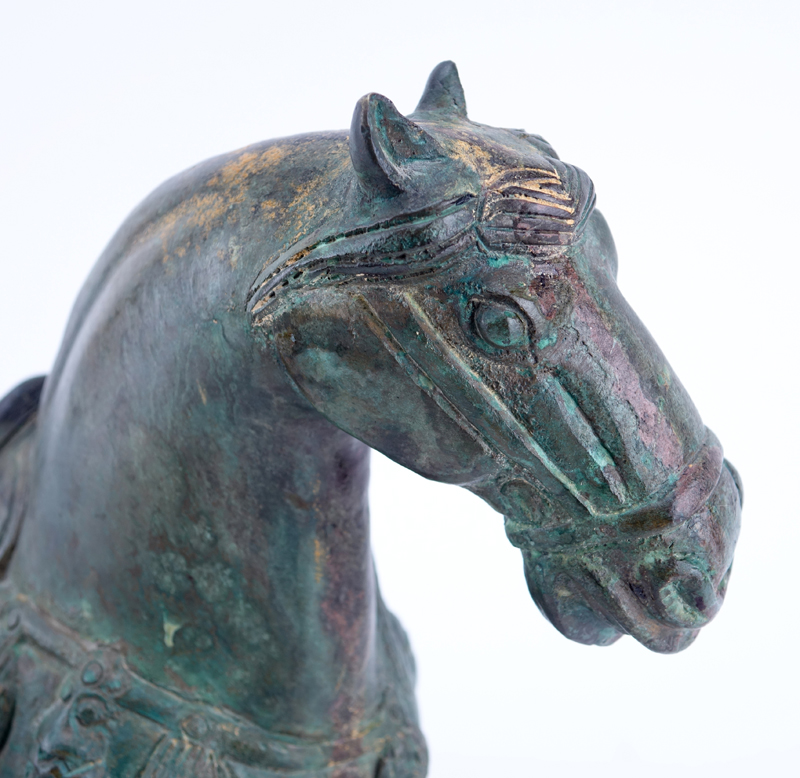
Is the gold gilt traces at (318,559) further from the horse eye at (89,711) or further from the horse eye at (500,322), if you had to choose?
the horse eye at (500,322)

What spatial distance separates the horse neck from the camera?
1081 millimetres

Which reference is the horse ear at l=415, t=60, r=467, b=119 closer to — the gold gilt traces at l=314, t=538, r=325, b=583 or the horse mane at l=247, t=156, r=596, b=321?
the horse mane at l=247, t=156, r=596, b=321

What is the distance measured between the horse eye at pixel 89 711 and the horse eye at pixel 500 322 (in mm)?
679

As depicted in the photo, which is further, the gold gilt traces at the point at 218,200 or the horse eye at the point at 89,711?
the horse eye at the point at 89,711

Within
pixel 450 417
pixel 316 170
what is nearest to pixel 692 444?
pixel 450 417

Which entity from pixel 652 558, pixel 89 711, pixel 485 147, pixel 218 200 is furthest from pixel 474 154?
pixel 89 711

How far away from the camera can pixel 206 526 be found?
1.14m

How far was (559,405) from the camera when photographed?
3.06 ft

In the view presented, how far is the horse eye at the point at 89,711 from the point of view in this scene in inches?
→ 46.4

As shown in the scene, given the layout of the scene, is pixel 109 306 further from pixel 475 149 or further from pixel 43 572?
pixel 475 149

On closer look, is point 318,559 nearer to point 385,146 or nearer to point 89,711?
point 89,711

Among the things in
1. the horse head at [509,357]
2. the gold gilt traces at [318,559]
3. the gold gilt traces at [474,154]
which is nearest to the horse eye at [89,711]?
the gold gilt traces at [318,559]

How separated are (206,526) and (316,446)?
0.17 metres

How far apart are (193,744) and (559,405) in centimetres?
64
